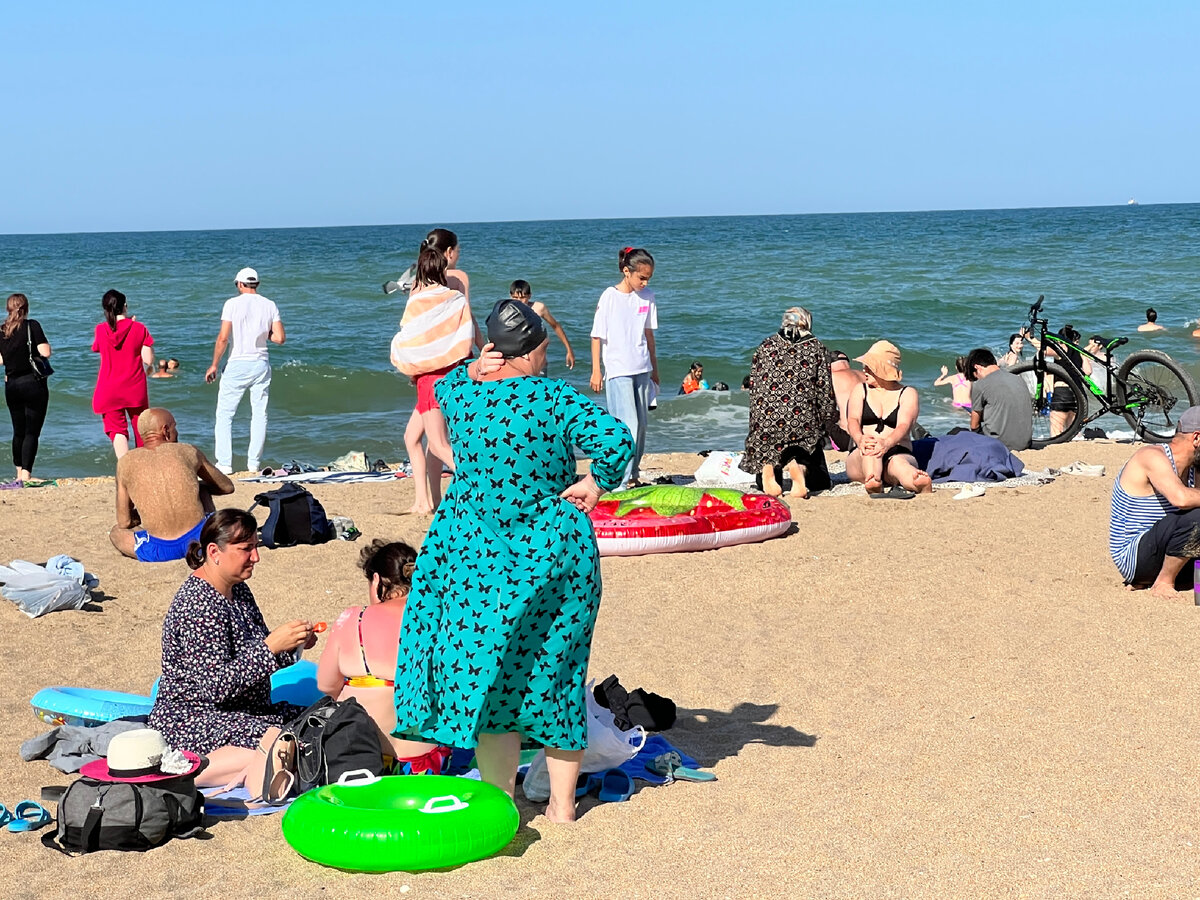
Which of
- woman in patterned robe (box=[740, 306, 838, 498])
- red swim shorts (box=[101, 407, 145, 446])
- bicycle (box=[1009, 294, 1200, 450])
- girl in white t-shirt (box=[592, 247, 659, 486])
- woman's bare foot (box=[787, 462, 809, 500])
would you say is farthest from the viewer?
bicycle (box=[1009, 294, 1200, 450])

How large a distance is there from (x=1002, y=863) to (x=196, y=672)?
264 cm

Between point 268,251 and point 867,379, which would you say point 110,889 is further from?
A: point 268,251

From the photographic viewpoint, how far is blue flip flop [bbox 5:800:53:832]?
4.01 metres

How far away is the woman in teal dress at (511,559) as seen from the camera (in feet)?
12.2

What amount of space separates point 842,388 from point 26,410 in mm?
6384

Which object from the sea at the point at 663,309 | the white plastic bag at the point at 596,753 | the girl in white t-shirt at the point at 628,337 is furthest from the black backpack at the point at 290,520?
the sea at the point at 663,309

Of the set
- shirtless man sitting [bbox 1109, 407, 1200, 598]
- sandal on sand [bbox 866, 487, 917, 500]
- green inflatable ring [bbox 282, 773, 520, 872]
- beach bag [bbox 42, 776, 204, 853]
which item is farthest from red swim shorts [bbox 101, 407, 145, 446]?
shirtless man sitting [bbox 1109, 407, 1200, 598]

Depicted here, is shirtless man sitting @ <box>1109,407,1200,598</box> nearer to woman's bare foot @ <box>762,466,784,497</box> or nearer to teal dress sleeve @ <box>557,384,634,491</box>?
woman's bare foot @ <box>762,466,784,497</box>

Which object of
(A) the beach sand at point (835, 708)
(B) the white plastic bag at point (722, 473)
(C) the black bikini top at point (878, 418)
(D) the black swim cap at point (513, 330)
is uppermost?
(D) the black swim cap at point (513, 330)

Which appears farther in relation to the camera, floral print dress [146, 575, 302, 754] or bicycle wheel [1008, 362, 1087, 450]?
bicycle wheel [1008, 362, 1087, 450]

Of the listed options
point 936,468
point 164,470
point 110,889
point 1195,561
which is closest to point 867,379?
point 936,468

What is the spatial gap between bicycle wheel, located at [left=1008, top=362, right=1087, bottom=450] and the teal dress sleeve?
8505 mm

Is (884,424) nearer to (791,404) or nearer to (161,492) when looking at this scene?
Result: (791,404)

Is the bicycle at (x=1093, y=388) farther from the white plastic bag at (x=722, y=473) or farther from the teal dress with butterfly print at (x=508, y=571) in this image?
the teal dress with butterfly print at (x=508, y=571)
